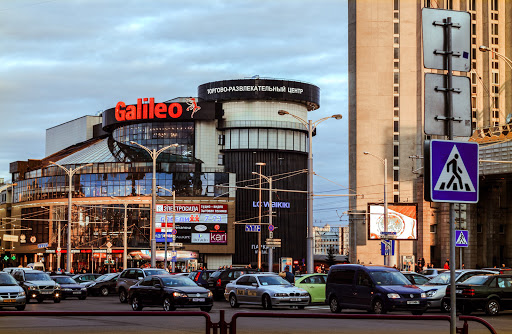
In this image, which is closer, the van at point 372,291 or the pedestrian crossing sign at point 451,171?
the pedestrian crossing sign at point 451,171

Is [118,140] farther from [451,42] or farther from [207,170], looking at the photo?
[451,42]

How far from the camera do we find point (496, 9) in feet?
333

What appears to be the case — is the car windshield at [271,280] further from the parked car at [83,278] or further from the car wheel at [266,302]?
the parked car at [83,278]

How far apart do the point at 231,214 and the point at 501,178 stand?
1707 inches

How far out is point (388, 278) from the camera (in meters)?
30.4

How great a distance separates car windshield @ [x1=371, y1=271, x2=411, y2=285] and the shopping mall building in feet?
261

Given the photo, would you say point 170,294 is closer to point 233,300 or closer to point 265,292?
point 265,292

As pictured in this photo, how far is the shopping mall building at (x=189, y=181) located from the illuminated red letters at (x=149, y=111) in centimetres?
15

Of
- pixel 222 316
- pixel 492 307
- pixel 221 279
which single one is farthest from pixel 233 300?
pixel 222 316

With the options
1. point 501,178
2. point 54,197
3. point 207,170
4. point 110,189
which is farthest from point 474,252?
point 54,197

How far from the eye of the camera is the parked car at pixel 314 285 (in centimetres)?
3752

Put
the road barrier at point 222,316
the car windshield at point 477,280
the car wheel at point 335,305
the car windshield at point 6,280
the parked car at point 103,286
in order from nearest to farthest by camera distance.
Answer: the road barrier at point 222,316
the car windshield at point 477,280
the car wheel at point 335,305
the car windshield at point 6,280
the parked car at point 103,286

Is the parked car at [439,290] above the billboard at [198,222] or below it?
below

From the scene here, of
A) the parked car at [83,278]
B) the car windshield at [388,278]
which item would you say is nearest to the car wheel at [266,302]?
the car windshield at [388,278]
